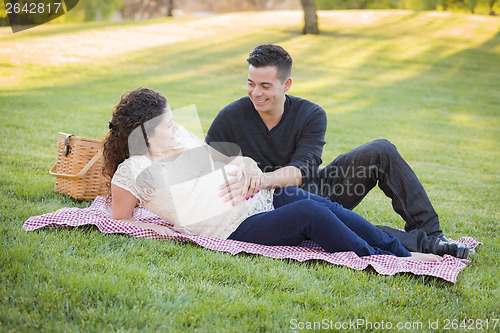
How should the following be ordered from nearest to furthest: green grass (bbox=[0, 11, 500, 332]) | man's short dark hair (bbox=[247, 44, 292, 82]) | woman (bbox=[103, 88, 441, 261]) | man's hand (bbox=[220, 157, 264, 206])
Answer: green grass (bbox=[0, 11, 500, 332]) → woman (bbox=[103, 88, 441, 261]) → man's hand (bbox=[220, 157, 264, 206]) → man's short dark hair (bbox=[247, 44, 292, 82])

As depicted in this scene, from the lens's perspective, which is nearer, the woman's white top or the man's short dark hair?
the woman's white top

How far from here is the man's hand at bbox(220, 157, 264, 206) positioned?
304 cm

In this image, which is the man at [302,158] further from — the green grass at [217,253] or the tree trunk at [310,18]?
the tree trunk at [310,18]

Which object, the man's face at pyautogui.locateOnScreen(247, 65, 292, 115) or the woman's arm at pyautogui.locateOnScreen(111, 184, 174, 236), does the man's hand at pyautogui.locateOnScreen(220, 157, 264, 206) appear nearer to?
the woman's arm at pyautogui.locateOnScreen(111, 184, 174, 236)

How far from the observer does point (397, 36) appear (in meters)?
18.8

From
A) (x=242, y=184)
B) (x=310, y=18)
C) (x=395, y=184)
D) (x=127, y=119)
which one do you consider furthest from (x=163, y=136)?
(x=310, y=18)

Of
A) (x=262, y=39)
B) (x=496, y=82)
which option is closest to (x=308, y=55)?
(x=262, y=39)

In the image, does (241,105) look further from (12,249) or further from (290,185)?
(12,249)

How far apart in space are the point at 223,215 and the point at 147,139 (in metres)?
0.70

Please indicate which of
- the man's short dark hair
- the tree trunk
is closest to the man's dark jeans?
the man's short dark hair

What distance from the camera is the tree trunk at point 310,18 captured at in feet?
59.2

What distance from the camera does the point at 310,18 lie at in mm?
18172

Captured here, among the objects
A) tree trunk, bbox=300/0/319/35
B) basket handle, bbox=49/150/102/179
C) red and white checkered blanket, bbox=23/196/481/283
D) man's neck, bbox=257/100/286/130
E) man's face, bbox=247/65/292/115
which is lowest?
red and white checkered blanket, bbox=23/196/481/283

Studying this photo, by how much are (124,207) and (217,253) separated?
672 mm
